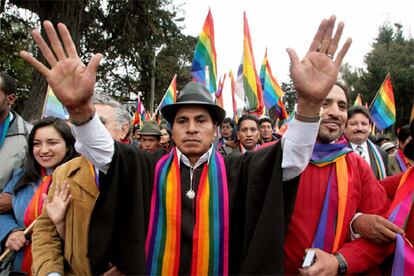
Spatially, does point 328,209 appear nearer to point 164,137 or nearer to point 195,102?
point 195,102

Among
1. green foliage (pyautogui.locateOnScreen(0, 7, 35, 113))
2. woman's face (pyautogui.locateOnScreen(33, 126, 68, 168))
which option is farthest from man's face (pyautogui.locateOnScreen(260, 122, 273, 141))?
green foliage (pyautogui.locateOnScreen(0, 7, 35, 113))

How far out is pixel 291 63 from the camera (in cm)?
189

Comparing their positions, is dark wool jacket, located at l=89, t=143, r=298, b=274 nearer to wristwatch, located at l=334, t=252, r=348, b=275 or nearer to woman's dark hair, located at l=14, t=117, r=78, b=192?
wristwatch, located at l=334, t=252, r=348, b=275

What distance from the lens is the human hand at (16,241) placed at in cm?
270

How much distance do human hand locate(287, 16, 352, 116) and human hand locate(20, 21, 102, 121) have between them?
986 mm

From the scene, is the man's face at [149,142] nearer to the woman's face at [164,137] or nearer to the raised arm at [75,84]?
the woman's face at [164,137]

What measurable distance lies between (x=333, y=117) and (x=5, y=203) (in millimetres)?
2452

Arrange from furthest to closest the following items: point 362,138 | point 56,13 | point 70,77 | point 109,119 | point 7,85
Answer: point 56,13
point 362,138
point 7,85
point 109,119
point 70,77

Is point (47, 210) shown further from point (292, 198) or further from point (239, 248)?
point (292, 198)

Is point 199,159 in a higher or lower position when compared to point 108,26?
lower

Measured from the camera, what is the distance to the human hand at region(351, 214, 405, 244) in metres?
2.08

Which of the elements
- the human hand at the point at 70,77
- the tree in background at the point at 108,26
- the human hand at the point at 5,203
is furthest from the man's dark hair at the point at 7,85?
the tree in background at the point at 108,26

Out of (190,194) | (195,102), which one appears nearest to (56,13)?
(195,102)

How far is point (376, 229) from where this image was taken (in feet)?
6.91
